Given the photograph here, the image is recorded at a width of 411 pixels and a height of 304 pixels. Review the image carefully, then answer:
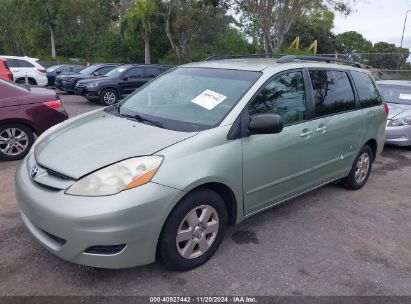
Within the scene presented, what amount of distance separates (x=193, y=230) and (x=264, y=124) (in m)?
1.05

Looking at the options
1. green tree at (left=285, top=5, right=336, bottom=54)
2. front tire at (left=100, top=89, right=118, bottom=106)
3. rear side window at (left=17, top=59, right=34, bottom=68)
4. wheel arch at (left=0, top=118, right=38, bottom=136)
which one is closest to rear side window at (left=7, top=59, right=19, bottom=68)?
rear side window at (left=17, top=59, right=34, bottom=68)

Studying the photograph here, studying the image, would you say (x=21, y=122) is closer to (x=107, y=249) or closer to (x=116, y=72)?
(x=107, y=249)

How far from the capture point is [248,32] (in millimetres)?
42469

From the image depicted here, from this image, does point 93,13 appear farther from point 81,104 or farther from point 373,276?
point 373,276

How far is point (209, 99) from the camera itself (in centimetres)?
349

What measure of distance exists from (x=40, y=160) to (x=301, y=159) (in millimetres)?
2431

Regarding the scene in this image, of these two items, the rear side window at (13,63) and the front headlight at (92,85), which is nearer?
the front headlight at (92,85)

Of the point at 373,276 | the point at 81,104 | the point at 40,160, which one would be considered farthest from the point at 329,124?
the point at 81,104

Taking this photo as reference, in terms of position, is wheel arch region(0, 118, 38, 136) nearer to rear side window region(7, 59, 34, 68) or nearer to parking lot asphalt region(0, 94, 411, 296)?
parking lot asphalt region(0, 94, 411, 296)

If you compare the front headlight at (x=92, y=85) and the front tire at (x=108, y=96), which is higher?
the front headlight at (x=92, y=85)

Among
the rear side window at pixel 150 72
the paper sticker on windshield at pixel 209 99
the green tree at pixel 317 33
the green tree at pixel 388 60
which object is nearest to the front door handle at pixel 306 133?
the paper sticker on windshield at pixel 209 99

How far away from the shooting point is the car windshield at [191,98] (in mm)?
3309

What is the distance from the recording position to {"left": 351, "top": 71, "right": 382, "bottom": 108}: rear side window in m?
4.85

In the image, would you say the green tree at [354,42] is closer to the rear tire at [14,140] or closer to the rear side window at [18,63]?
the rear side window at [18,63]
